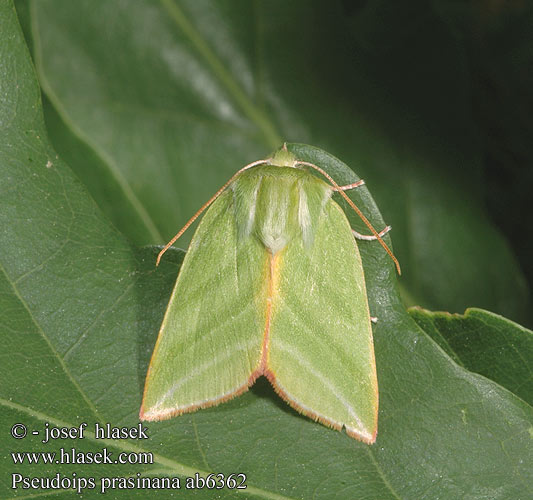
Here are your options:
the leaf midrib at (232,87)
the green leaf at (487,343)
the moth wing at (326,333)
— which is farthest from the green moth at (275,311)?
the leaf midrib at (232,87)

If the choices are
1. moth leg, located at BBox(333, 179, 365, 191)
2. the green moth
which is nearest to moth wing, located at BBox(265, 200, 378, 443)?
the green moth

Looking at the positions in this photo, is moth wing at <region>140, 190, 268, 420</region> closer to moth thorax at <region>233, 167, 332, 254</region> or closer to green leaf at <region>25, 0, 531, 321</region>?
moth thorax at <region>233, 167, 332, 254</region>

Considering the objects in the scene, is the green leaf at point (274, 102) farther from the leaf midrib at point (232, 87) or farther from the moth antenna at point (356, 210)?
the moth antenna at point (356, 210)

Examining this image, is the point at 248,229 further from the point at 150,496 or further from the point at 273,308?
the point at 150,496

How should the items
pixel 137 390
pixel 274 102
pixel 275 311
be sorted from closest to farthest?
pixel 137 390 < pixel 275 311 < pixel 274 102

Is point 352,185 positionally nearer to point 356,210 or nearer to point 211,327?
point 356,210

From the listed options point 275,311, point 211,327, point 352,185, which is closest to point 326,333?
point 275,311
